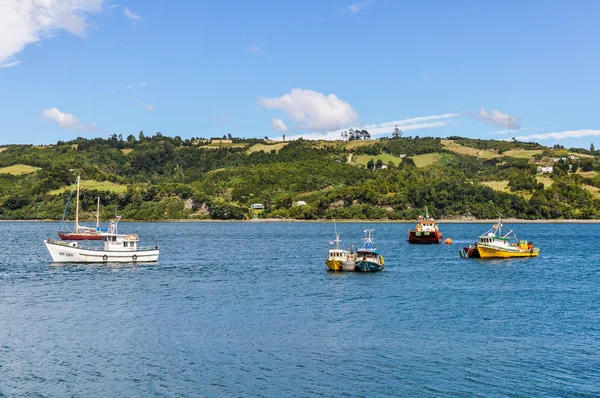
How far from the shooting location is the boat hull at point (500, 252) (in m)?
104

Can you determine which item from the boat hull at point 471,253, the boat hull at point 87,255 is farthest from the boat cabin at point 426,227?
the boat hull at point 87,255

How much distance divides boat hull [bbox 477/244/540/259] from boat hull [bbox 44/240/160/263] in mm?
53454

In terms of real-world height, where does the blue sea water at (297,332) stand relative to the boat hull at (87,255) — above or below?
below

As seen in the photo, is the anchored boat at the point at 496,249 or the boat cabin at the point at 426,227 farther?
the boat cabin at the point at 426,227

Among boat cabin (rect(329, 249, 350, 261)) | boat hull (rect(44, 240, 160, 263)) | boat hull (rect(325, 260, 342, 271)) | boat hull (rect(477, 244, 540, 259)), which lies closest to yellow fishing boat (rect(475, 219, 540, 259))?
boat hull (rect(477, 244, 540, 259))

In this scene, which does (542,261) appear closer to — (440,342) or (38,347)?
(440,342)

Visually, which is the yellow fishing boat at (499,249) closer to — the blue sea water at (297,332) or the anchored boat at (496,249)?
the anchored boat at (496,249)

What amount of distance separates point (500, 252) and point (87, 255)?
214ft

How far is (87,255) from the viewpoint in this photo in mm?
92938

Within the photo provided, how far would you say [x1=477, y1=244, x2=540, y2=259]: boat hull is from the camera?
104 m

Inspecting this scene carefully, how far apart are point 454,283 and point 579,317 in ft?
74.5

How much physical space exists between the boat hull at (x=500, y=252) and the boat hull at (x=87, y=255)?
53454 millimetres

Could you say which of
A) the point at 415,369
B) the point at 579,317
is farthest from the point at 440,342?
the point at 579,317

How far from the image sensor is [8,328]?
48250mm
